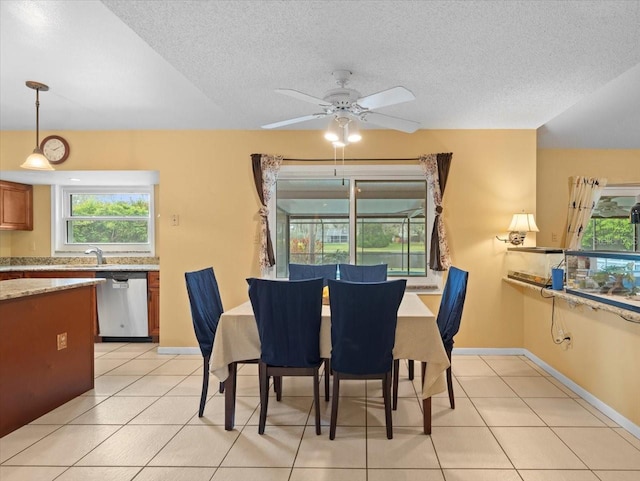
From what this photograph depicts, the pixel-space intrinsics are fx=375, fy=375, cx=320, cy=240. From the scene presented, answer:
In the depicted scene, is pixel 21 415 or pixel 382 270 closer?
pixel 21 415

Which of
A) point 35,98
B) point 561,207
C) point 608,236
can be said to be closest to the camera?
point 35,98

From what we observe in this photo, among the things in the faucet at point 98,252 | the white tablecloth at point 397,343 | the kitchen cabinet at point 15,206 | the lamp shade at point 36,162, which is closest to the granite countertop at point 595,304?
the white tablecloth at point 397,343

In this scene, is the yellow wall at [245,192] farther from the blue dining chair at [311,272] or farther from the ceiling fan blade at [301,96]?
the ceiling fan blade at [301,96]

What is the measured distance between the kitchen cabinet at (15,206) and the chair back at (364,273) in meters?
4.22

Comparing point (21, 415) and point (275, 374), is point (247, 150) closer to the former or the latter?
point (275, 374)

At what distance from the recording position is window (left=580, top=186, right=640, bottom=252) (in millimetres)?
5218

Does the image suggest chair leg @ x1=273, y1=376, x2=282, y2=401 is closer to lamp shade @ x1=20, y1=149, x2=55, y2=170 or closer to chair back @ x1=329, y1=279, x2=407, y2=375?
chair back @ x1=329, y1=279, x2=407, y2=375

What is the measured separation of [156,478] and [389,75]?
2.92 metres

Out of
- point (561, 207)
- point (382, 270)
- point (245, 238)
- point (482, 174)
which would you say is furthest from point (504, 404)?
point (561, 207)

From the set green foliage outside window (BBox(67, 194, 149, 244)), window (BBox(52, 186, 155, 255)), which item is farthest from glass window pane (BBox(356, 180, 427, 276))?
green foliage outside window (BBox(67, 194, 149, 244))

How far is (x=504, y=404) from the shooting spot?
112 inches

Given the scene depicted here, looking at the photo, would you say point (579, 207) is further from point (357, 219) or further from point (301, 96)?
point (301, 96)

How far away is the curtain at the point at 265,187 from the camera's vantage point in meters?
4.16

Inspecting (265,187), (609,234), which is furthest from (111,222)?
(609,234)
